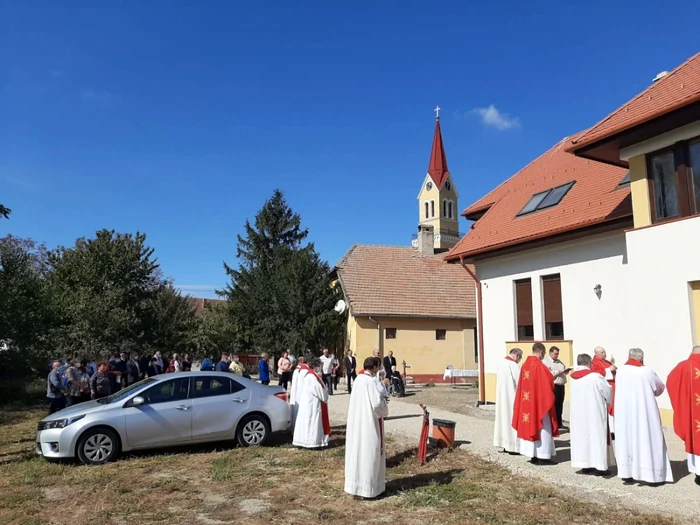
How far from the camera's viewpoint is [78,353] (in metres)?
25.7

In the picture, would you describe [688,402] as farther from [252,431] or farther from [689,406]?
[252,431]

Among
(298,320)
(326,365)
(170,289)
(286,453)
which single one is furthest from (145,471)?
(170,289)

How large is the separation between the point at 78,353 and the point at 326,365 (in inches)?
545

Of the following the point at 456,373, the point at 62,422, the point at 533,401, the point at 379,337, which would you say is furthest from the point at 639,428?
the point at 379,337

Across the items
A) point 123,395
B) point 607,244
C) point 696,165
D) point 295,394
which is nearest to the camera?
point 123,395

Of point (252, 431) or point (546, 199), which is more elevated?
point (546, 199)

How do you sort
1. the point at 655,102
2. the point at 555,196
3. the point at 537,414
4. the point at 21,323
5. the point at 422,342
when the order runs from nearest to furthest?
the point at 537,414 < the point at 655,102 < the point at 555,196 < the point at 21,323 < the point at 422,342

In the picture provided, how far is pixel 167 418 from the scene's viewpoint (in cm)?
950

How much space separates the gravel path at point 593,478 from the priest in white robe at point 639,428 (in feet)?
0.64

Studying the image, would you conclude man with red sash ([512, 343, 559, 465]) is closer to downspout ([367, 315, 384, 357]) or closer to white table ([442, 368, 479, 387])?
white table ([442, 368, 479, 387])

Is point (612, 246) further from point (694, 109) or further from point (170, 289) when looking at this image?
point (170, 289)

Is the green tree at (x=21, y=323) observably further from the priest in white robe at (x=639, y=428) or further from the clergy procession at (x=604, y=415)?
the priest in white robe at (x=639, y=428)

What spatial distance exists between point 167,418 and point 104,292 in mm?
21993

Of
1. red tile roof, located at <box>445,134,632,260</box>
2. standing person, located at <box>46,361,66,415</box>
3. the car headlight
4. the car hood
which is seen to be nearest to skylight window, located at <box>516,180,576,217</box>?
red tile roof, located at <box>445,134,632,260</box>
